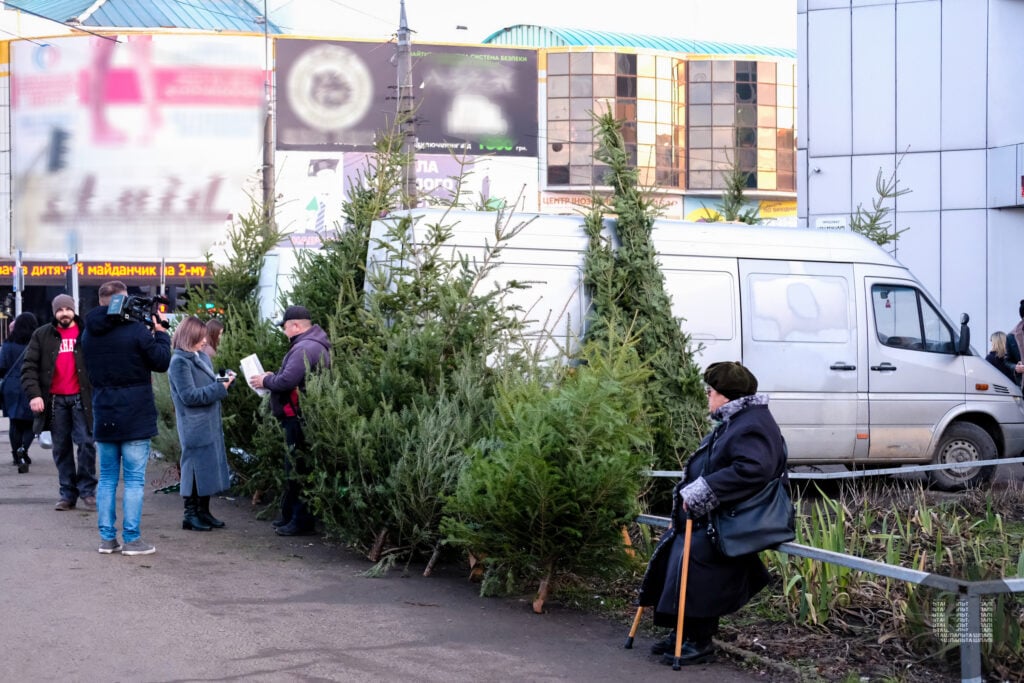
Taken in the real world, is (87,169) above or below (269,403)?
above

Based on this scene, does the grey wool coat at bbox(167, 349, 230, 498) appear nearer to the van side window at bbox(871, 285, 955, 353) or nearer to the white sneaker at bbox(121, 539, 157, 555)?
the white sneaker at bbox(121, 539, 157, 555)

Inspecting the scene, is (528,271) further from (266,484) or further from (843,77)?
(843,77)

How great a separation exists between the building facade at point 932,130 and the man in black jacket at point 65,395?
15.3 meters

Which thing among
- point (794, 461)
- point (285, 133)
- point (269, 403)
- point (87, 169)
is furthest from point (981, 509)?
point (285, 133)

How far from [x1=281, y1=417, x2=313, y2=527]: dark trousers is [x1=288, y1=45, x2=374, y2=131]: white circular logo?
164ft

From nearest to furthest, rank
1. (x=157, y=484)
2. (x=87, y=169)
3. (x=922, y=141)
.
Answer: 1. (x=157, y=484)
2. (x=922, y=141)
3. (x=87, y=169)

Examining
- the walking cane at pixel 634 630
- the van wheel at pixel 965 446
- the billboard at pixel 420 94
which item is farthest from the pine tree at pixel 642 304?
the billboard at pixel 420 94

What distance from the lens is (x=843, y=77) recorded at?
22781mm

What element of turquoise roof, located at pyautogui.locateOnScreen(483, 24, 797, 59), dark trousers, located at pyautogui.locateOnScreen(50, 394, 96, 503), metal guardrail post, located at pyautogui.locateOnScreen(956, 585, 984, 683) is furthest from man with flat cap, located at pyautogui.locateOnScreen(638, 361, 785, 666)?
turquoise roof, located at pyautogui.locateOnScreen(483, 24, 797, 59)

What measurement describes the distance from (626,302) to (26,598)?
5036 mm

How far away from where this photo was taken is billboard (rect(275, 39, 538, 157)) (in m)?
58.4

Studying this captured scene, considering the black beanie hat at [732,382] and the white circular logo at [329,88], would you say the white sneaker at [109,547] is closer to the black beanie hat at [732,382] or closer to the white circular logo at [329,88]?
the black beanie hat at [732,382]

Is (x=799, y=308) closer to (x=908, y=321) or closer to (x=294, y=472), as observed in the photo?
(x=908, y=321)

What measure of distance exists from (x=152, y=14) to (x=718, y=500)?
5955 cm
